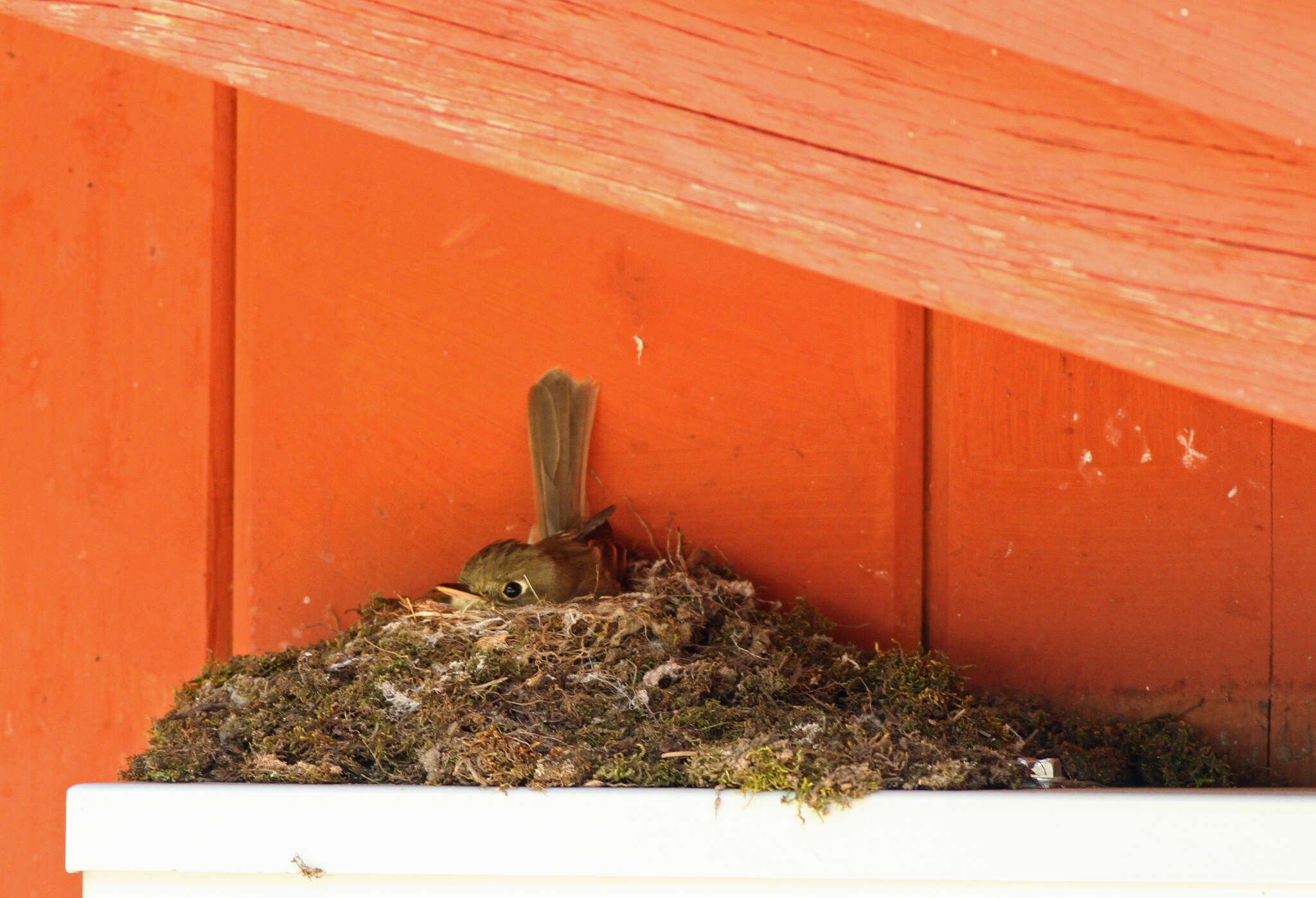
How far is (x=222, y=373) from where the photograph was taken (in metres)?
2.72

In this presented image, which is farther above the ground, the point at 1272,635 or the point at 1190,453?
the point at 1190,453

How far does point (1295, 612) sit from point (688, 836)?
4.58 ft

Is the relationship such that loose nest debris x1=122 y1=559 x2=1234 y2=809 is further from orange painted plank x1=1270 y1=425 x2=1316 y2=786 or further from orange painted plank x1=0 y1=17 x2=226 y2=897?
orange painted plank x1=0 y1=17 x2=226 y2=897

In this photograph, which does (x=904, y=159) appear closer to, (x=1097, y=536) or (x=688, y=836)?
(x=688, y=836)

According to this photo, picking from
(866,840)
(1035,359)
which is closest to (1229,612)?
(1035,359)

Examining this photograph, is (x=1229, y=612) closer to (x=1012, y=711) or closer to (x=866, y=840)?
(x=1012, y=711)

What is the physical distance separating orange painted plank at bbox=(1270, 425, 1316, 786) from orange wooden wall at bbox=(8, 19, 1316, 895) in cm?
27

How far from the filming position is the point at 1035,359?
2.56m

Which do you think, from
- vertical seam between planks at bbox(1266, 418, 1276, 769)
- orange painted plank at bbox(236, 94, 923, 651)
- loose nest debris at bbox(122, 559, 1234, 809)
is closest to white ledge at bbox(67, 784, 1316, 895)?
loose nest debris at bbox(122, 559, 1234, 809)

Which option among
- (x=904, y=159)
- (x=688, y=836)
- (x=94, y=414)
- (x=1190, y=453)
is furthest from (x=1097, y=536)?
(x=94, y=414)

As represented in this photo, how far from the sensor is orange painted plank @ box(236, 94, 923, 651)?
103 inches

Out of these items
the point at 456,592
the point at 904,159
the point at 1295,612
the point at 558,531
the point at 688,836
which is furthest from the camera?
the point at 558,531

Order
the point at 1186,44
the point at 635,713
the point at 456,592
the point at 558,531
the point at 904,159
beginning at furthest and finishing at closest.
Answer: the point at 558,531 → the point at 456,592 → the point at 635,713 → the point at 904,159 → the point at 1186,44

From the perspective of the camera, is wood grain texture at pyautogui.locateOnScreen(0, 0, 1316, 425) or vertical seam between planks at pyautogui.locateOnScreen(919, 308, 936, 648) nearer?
wood grain texture at pyautogui.locateOnScreen(0, 0, 1316, 425)
